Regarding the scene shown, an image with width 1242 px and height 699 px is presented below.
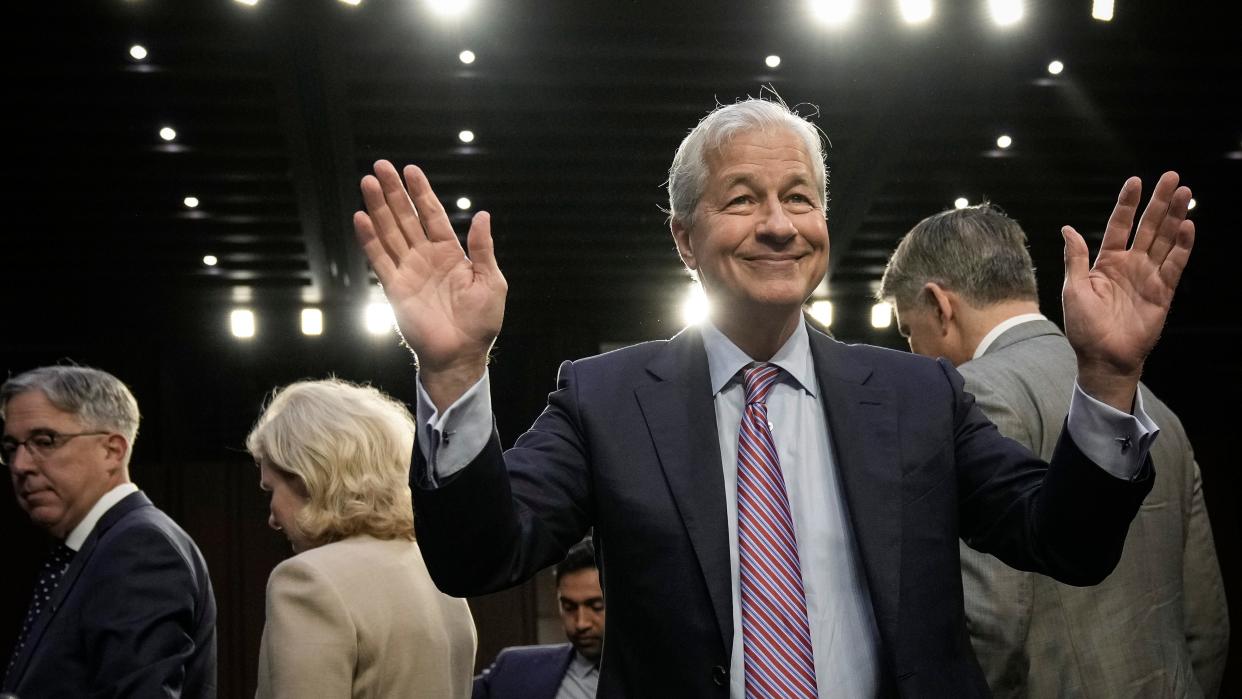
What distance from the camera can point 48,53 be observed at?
7375mm

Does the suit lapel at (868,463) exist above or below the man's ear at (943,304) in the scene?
below

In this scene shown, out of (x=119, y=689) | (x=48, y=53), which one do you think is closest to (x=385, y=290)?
(x=119, y=689)

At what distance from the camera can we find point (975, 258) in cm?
259

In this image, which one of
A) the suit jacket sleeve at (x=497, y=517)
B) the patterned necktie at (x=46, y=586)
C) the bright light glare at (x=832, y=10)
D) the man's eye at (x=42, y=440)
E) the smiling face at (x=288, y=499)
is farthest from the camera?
the bright light glare at (x=832, y=10)

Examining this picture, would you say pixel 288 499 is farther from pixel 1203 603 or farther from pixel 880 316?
pixel 880 316

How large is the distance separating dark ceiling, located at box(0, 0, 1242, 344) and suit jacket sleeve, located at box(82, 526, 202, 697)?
5.02m

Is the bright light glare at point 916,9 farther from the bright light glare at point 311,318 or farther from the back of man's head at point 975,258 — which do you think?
the bright light glare at point 311,318

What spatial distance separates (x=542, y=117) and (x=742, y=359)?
6.77 m

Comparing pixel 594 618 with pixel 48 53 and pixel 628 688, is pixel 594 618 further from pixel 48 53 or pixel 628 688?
pixel 48 53

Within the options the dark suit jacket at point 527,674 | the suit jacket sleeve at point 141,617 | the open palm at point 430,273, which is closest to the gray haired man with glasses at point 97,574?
the suit jacket sleeve at point 141,617

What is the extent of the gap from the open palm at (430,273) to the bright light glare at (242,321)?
9748 millimetres

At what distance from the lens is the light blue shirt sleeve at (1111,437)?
1388 millimetres

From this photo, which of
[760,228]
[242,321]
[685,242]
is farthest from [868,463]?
[242,321]

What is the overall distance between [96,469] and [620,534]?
6.89ft
